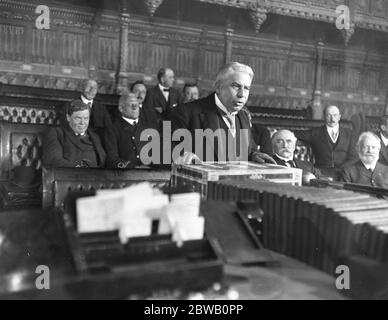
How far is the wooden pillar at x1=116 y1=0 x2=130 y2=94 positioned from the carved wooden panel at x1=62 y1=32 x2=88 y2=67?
652 mm

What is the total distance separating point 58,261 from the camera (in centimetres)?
162

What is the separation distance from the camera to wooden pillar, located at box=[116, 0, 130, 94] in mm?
8859

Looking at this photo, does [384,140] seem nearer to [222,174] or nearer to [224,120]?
[224,120]

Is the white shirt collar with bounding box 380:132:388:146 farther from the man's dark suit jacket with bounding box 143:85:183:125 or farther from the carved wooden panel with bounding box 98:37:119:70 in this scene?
the carved wooden panel with bounding box 98:37:119:70

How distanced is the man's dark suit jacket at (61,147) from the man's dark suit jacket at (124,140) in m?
0.58

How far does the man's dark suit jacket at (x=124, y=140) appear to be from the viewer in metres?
5.31

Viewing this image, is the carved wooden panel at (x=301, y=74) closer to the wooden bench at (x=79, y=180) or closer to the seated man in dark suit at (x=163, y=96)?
the seated man in dark suit at (x=163, y=96)

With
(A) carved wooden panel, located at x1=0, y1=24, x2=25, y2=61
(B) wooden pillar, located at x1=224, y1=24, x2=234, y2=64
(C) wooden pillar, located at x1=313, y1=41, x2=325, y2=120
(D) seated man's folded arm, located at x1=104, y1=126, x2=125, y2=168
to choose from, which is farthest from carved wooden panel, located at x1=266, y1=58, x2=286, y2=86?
(D) seated man's folded arm, located at x1=104, y1=126, x2=125, y2=168

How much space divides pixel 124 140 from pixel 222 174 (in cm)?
303

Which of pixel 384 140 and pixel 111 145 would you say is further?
pixel 384 140

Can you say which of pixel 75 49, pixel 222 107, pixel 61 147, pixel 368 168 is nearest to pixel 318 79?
pixel 75 49

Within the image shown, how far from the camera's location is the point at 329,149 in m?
6.69

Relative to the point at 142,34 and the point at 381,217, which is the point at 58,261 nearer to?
the point at 381,217

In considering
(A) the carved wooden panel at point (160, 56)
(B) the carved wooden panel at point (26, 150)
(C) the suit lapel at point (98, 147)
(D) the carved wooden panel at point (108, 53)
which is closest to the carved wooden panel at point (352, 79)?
(A) the carved wooden panel at point (160, 56)
